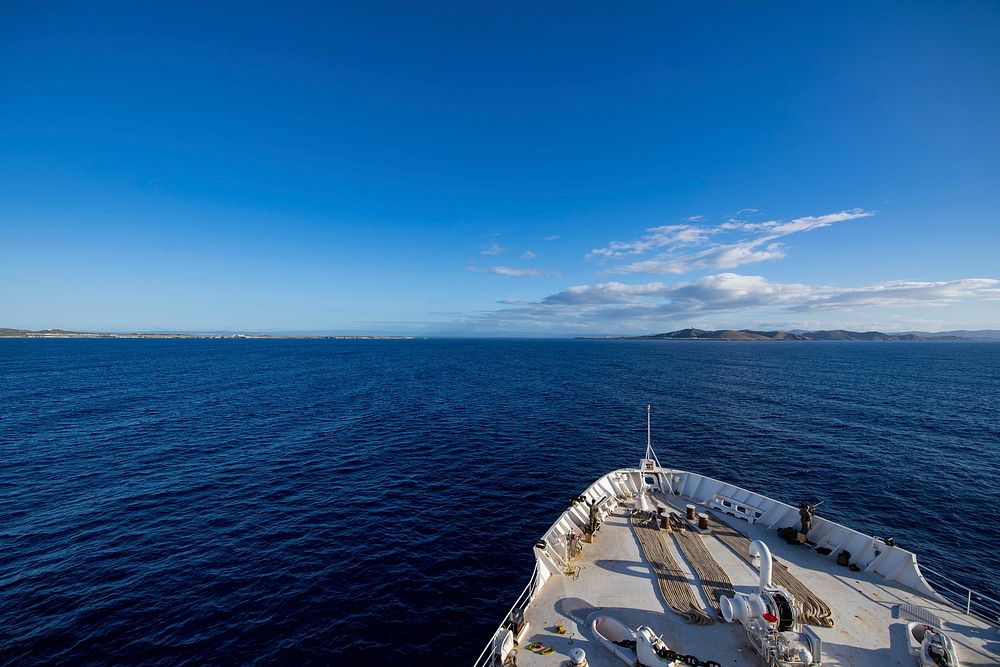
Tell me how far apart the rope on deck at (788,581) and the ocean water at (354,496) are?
13058 mm

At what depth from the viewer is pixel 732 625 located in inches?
630

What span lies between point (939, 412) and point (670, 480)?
80159 mm

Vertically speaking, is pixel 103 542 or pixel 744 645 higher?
pixel 744 645

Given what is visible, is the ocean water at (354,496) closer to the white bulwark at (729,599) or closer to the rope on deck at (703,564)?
the white bulwark at (729,599)

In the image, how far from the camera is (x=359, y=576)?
25.9 metres

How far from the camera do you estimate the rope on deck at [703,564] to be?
18.2 meters

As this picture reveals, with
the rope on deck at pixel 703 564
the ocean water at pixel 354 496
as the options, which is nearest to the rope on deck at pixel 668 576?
the rope on deck at pixel 703 564

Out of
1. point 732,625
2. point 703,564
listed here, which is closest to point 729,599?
point 732,625

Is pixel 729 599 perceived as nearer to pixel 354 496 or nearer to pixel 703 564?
pixel 703 564

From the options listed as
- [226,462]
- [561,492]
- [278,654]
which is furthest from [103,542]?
[561,492]

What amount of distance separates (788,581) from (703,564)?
366 centimetres

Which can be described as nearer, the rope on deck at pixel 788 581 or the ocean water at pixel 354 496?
the rope on deck at pixel 788 581

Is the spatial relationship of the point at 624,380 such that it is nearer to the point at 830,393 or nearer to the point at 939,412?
the point at 830,393

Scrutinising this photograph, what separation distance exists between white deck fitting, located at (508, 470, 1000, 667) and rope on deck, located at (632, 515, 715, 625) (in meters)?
0.35
